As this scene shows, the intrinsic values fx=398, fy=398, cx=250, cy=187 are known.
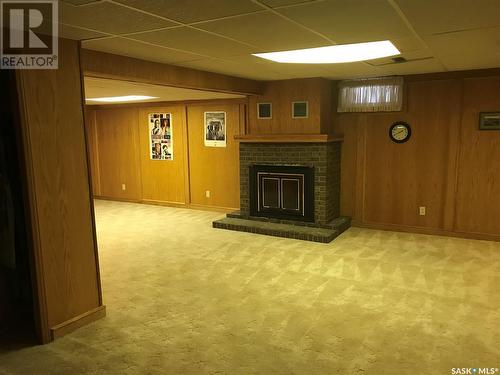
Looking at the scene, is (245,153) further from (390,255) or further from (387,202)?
(390,255)

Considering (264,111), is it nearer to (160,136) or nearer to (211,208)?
(211,208)

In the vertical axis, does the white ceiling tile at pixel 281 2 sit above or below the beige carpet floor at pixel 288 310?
above

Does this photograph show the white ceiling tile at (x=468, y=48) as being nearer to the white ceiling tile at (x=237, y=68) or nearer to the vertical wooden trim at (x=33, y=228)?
the white ceiling tile at (x=237, y=68)

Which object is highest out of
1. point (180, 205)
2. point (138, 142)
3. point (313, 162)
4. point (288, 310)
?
point (138, 142)

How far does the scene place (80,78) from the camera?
116 inches

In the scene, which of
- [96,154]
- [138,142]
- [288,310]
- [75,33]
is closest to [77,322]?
[288,310]

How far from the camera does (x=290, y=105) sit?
5832 millimetres

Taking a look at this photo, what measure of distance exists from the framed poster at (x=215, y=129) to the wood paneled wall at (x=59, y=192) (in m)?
4.19

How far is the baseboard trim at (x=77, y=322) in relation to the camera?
9.63 feet

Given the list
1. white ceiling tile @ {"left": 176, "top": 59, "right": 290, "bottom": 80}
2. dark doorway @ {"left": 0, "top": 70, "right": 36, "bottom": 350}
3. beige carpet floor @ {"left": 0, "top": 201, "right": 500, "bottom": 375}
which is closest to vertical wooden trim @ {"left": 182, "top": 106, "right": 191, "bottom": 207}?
beige carpet floor @ {"left": 0, "top": 201, "right": 500, "bottom": 375}

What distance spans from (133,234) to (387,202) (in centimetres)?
379

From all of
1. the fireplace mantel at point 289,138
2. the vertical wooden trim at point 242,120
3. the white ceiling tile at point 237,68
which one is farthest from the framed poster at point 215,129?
the white ceiling tile at point 237,68

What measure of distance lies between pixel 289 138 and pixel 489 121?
2.56 metres

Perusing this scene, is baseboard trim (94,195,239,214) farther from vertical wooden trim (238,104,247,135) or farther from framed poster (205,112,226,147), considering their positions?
vertical wooden trim (238,104,247,135)
